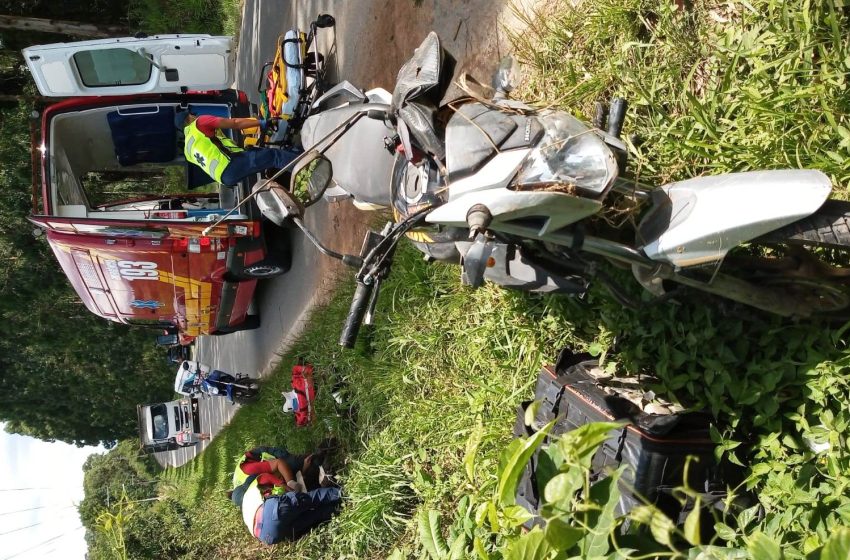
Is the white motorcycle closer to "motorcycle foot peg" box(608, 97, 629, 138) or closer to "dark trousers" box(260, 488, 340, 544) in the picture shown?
"motorcycle foot peg" box(608, 97, 629, 138)

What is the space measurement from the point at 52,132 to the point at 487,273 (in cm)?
508

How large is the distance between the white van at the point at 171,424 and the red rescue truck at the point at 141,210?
244 inches

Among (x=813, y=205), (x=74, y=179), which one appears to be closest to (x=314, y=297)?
(x=74, y=179)

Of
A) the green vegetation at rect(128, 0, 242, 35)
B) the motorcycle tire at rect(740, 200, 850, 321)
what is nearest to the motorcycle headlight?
the motorcycle tire at rect(740, 200, 850, 321)

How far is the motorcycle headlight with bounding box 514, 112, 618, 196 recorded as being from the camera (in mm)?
2150

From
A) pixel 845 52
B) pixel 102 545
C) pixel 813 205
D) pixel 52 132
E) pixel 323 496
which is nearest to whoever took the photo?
pixel 813 205

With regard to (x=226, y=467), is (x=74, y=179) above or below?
above

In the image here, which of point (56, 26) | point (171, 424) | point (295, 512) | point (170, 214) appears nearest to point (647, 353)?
point (295, 512)

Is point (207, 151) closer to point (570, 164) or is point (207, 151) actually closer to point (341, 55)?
point (341, 55)

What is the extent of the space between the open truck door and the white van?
775 cm

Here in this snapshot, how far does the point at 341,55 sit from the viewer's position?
631 centimetres

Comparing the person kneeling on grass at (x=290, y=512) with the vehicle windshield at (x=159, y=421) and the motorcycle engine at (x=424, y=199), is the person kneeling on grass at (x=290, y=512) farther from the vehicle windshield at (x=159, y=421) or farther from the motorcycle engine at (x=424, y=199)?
the vehicle windshield at (x=159, y=421)

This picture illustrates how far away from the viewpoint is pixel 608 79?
366cm

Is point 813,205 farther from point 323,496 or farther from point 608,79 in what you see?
point 323,496
